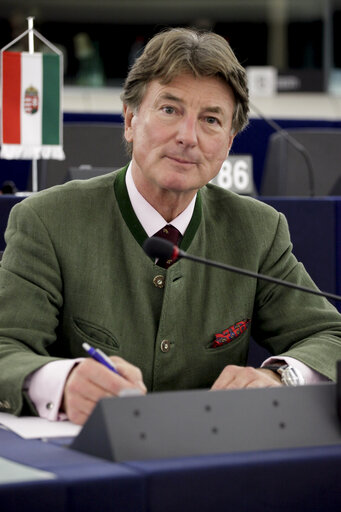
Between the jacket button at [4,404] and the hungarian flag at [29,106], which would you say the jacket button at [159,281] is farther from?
the hungarian flag at [29,106]

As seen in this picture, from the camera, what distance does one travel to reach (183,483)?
998 millimetres

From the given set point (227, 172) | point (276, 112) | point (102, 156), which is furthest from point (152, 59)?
point (276, 112)

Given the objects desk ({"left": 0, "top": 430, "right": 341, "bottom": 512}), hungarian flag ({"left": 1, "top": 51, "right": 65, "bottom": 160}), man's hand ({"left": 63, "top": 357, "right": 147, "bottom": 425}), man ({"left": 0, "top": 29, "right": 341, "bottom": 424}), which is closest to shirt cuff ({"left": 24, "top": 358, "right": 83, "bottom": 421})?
man's hand ({"left": 63, "top": 357, "right": 147, "bottom": 425})

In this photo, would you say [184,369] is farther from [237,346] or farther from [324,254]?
[324,254]

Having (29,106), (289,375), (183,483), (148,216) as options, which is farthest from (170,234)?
(29,106)

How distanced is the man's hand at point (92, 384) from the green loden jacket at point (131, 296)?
0.19 meters

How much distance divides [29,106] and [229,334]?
3.88 feet

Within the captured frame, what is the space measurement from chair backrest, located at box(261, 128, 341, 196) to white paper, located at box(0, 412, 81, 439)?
243 cm

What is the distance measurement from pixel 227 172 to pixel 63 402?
185 cm

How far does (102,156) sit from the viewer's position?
3.63 m

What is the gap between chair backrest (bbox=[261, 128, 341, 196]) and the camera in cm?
379

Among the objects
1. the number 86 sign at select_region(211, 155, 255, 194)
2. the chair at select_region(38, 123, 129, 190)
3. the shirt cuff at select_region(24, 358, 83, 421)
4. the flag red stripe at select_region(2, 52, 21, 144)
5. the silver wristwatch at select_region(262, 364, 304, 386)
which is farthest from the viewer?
the chair at select_region(38, 123, 129, 190)

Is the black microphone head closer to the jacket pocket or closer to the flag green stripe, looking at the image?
the jacket pocket

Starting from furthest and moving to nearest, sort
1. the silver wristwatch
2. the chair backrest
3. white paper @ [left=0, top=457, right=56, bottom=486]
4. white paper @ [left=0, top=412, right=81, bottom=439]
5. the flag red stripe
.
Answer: the chair backrest, the flag red stripe, the silver wristwatch, white paper @ [left=0, top=412, right=81, bottom=439], white paper @ [left=0, top=457, right=56, bottom=486]
